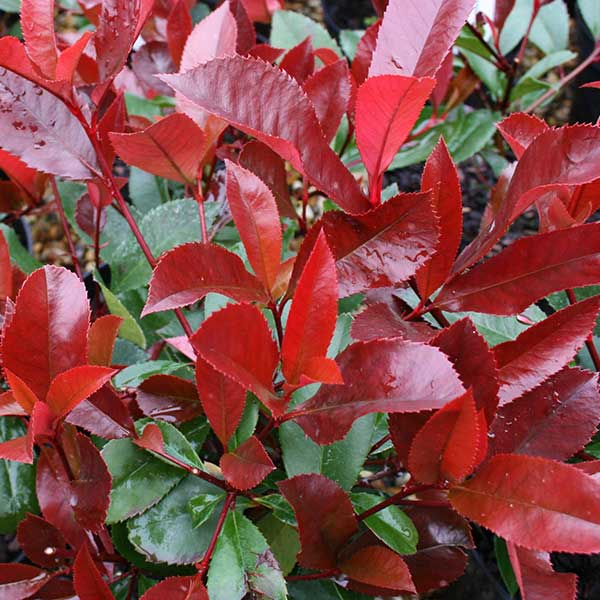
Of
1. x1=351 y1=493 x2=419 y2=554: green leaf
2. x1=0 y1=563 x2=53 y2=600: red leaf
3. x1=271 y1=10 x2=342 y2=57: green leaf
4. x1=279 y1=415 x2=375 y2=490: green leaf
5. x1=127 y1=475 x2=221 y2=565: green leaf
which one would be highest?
x1=271 y1=10 x2=342 y2=57: green leaf

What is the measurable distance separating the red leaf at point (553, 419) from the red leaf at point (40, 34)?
0.40 metres

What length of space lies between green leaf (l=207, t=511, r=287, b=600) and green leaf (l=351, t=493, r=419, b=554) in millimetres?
79

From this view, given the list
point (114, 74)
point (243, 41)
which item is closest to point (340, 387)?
point (114, 74)

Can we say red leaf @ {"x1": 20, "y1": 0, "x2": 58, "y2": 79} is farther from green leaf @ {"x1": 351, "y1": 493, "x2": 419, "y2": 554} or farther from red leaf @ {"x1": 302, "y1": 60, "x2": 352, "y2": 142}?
green leaf @ {"x1": 351, "y1": 493, "x2": 419, "y2": 554}

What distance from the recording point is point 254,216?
1.58ft

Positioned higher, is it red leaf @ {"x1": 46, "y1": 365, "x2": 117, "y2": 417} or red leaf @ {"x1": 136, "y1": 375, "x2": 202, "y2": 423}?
red leaf @ {"x1": 46, "y1": 365, "x2": 117, "y2": 417}

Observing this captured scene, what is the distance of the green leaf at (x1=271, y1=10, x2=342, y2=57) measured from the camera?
967 millimetres

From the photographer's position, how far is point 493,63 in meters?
1.06

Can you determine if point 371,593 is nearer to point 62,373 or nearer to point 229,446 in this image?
point 229,446

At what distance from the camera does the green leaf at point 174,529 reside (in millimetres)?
537

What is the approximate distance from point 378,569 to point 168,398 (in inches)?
8.3

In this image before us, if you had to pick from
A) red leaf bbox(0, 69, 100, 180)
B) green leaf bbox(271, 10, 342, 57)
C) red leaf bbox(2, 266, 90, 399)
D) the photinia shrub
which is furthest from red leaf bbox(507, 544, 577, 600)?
green leaf bbox(271, 10, 342, 57)

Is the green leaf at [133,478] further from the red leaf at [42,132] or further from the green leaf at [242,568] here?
the red leaf at [42,132]

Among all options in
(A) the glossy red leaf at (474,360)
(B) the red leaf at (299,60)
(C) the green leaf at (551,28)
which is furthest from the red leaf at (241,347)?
(C) the green leaf at (551,28)
